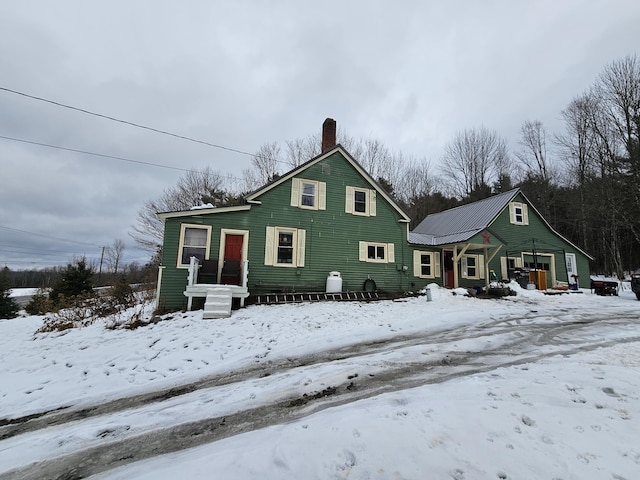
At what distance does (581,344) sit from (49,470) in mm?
8858

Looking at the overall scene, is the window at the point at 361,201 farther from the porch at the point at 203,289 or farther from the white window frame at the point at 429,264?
the porch at the point at 203,289

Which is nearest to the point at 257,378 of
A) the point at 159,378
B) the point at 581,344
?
the point at 159,378

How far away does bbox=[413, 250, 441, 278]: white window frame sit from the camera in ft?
51.9

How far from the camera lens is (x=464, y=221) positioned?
768 inches

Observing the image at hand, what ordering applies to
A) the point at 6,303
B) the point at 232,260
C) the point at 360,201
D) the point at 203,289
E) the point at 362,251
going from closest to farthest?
the point at 203,289, the point at 232,260, the point at 362,251, the point at 360,201, the point at 6,303

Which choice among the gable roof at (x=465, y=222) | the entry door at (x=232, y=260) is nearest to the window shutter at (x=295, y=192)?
the entry door at (x=232, y=260)

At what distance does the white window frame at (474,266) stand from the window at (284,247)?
385 inches

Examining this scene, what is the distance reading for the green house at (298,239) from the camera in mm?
11539

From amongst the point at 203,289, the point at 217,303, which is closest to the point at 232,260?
the point at 203,289

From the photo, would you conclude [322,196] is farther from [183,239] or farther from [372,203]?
[183,239]

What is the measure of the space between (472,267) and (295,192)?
444 inches

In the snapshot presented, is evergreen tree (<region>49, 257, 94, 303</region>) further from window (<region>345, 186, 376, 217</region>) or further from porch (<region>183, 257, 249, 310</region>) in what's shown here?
window (<region>345, 186, 376, 217</region>)

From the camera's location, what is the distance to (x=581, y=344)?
6.31m

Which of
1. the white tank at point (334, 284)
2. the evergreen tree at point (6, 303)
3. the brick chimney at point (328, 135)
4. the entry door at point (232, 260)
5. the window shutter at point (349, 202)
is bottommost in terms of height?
the evergreen tree at point (6, 303)
